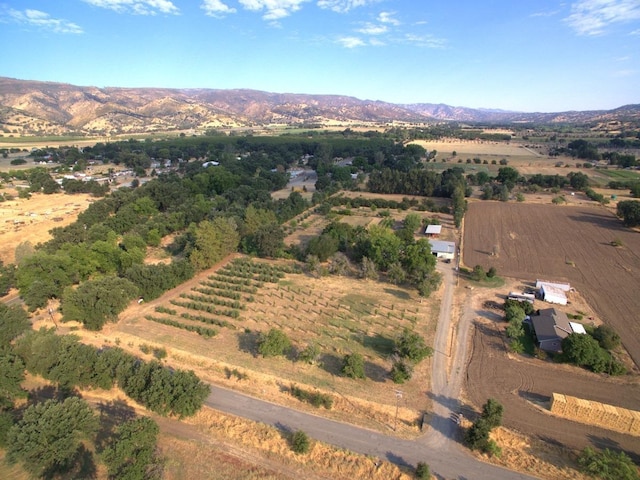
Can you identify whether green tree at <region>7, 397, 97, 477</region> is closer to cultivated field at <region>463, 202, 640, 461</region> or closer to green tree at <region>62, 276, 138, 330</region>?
green tree at <region>62, 276, 138, 330</region>

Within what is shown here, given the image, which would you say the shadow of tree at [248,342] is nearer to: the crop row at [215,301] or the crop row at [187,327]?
the crop row at [187,327]

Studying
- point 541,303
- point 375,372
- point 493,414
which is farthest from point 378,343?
point 541,303

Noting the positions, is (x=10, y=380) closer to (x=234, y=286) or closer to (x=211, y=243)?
(x=234, y=286)

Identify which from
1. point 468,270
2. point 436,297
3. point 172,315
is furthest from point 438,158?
point 172,315

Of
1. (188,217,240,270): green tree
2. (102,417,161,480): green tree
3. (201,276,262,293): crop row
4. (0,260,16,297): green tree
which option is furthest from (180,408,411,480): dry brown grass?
(0,260,16,297): green tree

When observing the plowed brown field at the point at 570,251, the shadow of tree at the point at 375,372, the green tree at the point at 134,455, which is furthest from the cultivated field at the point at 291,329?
the plowed brown field at the point at 570,251
